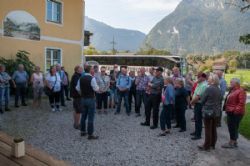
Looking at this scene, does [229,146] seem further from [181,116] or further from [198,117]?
[181,116]

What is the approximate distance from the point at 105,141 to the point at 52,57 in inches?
419

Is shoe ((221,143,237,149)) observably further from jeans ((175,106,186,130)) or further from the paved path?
jeans ((175,106,186,130))

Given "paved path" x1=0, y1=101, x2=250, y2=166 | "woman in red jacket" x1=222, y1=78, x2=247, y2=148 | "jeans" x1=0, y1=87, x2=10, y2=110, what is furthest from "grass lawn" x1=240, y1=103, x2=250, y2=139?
"jeans" x1=0, y1=87, x2=10, y2=110

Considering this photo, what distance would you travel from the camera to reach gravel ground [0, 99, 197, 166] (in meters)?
6.64

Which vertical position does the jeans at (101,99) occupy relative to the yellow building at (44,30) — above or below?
below

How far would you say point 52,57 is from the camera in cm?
1764

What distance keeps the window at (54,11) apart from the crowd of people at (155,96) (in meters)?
5.02

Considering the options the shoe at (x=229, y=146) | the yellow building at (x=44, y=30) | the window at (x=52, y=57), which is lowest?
the shoe at (x=229, y=146)

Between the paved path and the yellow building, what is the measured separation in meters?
5.44

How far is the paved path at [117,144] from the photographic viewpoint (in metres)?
6.66

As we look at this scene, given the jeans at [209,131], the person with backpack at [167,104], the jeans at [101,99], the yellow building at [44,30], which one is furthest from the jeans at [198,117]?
the yellow building at [44,30]

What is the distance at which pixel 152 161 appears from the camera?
258 inches

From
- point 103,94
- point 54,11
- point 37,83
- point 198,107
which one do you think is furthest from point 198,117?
point 54,11

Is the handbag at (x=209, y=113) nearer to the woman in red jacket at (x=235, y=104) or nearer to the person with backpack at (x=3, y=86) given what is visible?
the woman in red jacket at (x=235, y=104)
